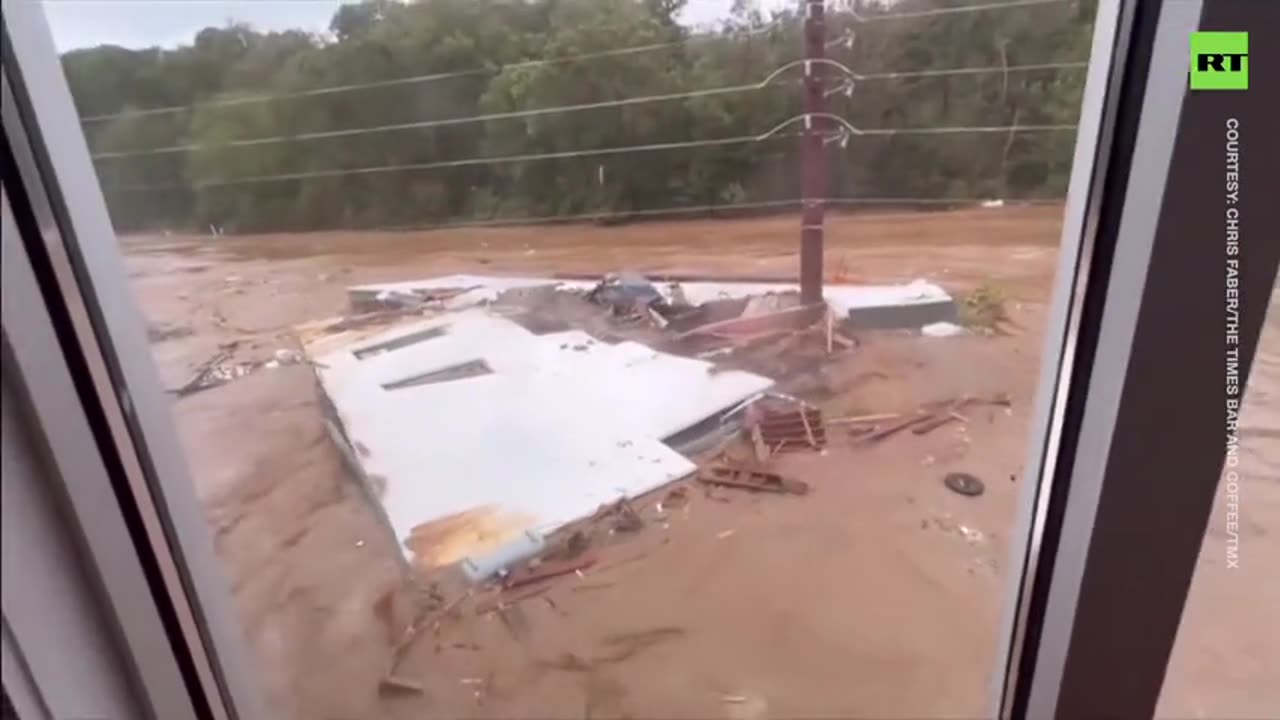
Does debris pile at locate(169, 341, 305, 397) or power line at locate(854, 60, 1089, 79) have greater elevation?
power line at locate(854, 60, 1089, 79)

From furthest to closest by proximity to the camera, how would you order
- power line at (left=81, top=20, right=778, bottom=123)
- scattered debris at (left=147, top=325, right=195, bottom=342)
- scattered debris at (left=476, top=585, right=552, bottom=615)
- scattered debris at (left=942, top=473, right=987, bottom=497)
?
1. scattered debris at (left=942, top=473, right=987, bottom=497)
2. scattered debris at (left=476, top=585, right=552, bottom=615)
3. power line at (left=81, top=20, right=778, bottom=123)
4. scattered debris at (left=147, top=325, right=195, bottom=342)

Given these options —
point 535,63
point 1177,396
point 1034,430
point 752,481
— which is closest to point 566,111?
point 535,63

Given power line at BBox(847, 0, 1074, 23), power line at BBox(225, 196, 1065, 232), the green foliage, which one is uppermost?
power line at BBox(847, 0, 1074, 23)

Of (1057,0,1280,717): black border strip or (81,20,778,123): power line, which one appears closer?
(1057,0,1280,717): black border strip

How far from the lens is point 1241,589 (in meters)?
0.83

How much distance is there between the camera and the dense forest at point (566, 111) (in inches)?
44.8

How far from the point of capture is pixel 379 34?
1.20 metres

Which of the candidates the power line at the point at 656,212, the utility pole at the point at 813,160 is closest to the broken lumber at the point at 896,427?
the utility pole at the point at 813,160

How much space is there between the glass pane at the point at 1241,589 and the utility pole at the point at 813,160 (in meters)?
0.91

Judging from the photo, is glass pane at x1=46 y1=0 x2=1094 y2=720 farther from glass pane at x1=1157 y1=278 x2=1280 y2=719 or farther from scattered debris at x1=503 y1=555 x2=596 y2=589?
glass pane at x1=1157 y1=278 x2=1280 y2=719

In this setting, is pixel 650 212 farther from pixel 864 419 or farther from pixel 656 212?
pixel 864 419

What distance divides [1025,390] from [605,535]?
0.68 meters

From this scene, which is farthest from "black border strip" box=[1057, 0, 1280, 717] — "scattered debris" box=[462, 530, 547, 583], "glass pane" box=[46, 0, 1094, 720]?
"scattered debris" box=[462, 530, 547, 583]

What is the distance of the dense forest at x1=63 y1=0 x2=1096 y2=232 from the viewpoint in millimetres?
1138
